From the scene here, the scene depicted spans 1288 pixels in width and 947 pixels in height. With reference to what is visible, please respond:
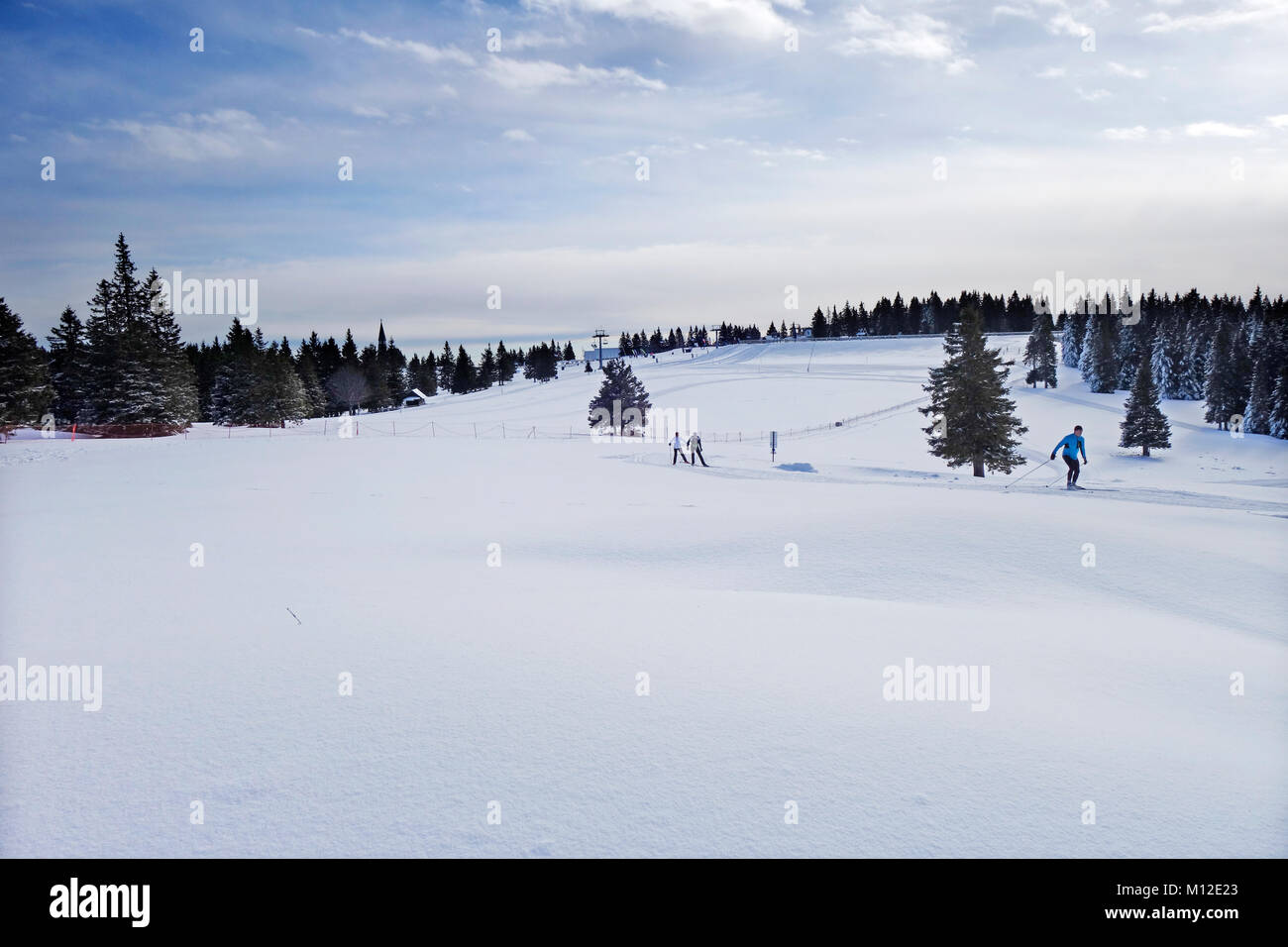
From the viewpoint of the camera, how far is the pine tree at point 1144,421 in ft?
207

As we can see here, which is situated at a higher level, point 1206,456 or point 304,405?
point 304,405

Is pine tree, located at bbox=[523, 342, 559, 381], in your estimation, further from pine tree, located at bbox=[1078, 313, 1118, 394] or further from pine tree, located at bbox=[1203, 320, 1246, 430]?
pine tree, located at bbox=[1203, 320, 1246, 430]

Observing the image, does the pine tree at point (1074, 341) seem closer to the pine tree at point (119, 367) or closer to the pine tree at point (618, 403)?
the pine tree at point (618, 403)

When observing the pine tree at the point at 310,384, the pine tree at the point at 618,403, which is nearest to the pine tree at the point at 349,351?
the pine tree at the point at 310,384

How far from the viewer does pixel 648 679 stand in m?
6.17

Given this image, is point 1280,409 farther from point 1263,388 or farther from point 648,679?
point 648,679

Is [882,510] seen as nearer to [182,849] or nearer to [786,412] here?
[182,849]

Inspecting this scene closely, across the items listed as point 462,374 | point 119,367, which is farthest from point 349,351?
point 119,367

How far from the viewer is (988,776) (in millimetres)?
4609

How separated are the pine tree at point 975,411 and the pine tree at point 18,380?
5939 centimetres

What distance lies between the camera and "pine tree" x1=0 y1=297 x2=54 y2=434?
142 ft

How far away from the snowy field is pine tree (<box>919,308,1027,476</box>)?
2342cm
